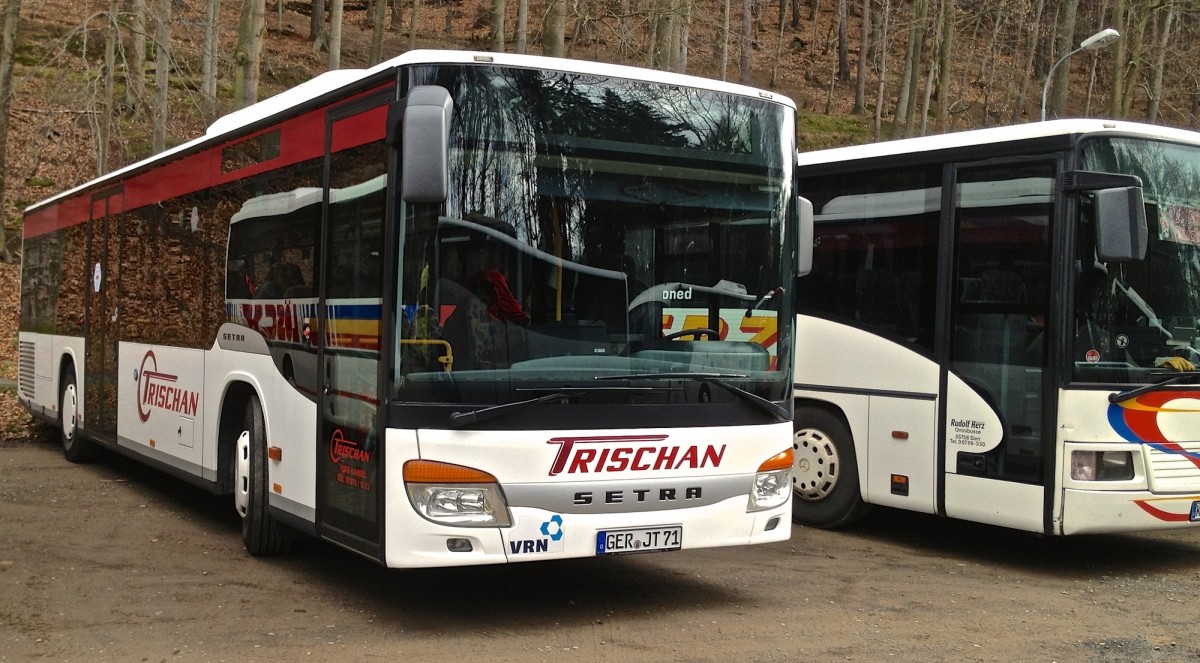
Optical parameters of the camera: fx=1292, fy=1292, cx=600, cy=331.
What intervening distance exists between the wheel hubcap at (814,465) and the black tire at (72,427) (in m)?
7.40

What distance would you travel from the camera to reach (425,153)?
20.0 ft

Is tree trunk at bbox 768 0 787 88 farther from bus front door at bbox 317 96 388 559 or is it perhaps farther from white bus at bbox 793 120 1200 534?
bus front door at bbox 317 96 388 559

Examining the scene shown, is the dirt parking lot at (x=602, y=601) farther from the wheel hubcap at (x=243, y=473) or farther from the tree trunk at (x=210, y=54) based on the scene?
the tree trunk at (x=210, y=54)

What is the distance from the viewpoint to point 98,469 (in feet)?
44.3

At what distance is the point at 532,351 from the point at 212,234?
3979 millimetres

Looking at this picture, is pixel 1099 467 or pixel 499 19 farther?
pixel 499 19

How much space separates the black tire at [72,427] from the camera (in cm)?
1349

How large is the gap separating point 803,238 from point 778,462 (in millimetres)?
1402

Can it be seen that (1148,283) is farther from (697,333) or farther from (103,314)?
(103,314)

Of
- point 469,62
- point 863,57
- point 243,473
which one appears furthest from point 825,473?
point 863,57

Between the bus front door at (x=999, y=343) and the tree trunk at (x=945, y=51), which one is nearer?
the bus front door at (x=999, y=343)

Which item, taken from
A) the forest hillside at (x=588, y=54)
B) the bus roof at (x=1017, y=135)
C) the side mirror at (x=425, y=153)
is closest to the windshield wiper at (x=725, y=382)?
the side mirror at (x=425, y=153)

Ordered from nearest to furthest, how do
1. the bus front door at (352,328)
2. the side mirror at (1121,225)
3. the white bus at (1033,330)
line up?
the bus front door at (352,328) → the side mirror at (1121,225) → the white bus at (1033,330)

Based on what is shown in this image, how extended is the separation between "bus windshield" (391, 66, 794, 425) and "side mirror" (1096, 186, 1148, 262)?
2312mm
